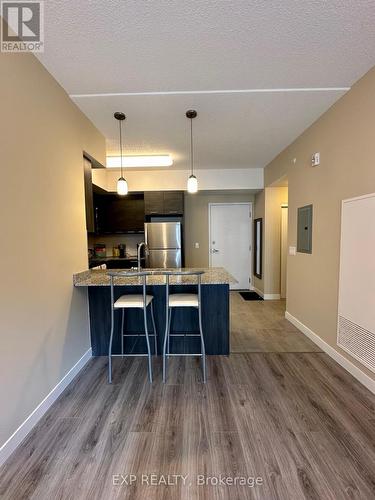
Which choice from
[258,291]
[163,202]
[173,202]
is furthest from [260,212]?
[163,202]

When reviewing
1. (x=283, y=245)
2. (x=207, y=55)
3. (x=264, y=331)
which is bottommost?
(x=264, y=331)

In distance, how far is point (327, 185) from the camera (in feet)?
8.54

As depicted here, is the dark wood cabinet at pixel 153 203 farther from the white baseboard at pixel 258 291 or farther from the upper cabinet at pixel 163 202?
the white baseboard at pixel 258 291

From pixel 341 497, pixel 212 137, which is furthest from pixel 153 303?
pixel 212 137

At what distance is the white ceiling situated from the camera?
1.43 metres

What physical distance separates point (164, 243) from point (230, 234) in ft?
5.87

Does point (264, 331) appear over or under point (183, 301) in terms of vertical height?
under

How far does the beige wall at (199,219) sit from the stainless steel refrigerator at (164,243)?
3.41 ft

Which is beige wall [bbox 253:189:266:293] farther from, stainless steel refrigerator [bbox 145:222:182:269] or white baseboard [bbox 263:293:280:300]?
stainless steel refrigerator [bbox 145:222:182:269]

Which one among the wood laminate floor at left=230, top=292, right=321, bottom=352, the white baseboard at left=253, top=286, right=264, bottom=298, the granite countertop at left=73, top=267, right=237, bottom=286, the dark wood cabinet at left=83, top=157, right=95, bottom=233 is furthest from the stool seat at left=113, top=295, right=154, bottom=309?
the white baseboard at left=253, top=286, right=264, bottom=298

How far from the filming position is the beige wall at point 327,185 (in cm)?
206

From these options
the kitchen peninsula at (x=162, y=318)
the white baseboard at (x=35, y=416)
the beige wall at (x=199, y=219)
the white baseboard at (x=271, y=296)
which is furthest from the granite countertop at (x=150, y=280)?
the beige wall at (x=199, y=219)

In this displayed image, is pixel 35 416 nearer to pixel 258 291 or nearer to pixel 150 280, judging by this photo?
pixel 150 280

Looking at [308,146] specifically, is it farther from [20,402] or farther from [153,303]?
[20,402]
